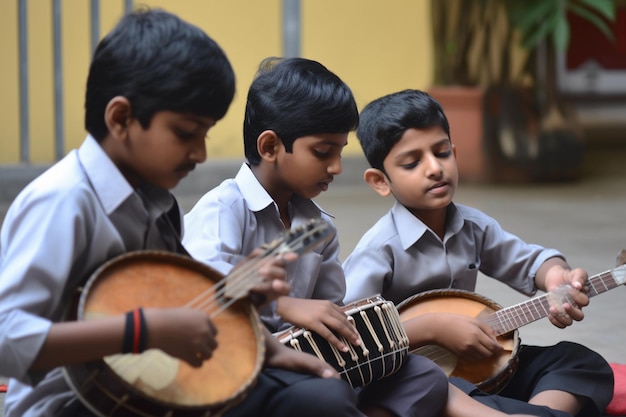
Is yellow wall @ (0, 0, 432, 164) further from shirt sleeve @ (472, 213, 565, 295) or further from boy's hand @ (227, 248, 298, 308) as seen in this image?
boy's hand @ (227, 248, 298, 308)

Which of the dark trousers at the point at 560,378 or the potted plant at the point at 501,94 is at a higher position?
the dark trousers at the point at 560,378

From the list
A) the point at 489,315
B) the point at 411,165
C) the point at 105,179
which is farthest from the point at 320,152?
the point at 105,179

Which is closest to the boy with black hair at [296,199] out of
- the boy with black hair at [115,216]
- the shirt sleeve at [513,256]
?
the boy with black hair at [115,216]

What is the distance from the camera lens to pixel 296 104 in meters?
2.74

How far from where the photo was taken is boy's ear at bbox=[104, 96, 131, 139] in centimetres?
205

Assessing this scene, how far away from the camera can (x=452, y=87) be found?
777 centimetres

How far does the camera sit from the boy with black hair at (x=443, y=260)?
2902 millimetres

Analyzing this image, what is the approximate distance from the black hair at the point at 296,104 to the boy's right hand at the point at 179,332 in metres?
0.89

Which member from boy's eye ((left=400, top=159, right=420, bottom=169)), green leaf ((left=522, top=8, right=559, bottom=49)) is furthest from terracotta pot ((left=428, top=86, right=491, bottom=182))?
boy's eye ((left=400, top=159, right=420, bottom=169))

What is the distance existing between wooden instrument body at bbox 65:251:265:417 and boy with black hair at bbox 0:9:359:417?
0.04 metres

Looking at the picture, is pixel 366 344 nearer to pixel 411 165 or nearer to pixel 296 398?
pixel 296 398

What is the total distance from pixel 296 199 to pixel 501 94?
5.09 meters

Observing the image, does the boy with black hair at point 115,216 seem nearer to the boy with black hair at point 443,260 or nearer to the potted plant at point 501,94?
the boy with black hair at point 443,260

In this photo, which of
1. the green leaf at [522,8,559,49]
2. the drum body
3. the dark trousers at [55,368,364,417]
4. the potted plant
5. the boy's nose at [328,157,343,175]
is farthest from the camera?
the potted plant
